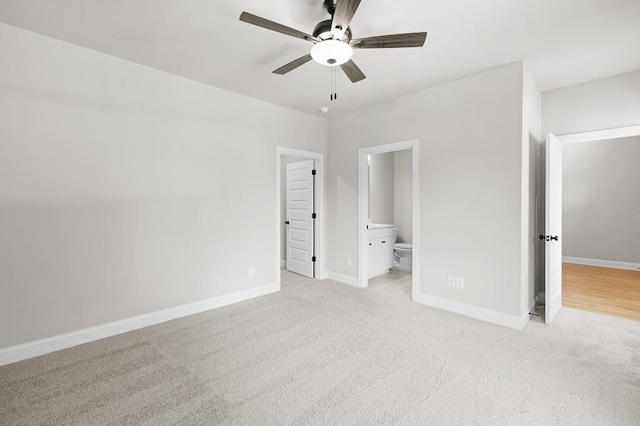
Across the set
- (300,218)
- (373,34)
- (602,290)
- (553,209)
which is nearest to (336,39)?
(373,34)

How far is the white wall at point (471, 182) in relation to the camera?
3033 millimetres

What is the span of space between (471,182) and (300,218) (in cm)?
289

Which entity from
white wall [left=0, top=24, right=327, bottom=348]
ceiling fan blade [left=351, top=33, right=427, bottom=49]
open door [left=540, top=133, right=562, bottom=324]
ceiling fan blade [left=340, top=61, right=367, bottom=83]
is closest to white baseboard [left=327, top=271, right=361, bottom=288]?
white wall [left=0, top=24, right=327, bottom=348]

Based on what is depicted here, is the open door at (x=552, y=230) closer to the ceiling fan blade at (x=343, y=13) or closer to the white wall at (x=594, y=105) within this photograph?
the white wall at (x=594, y=105)

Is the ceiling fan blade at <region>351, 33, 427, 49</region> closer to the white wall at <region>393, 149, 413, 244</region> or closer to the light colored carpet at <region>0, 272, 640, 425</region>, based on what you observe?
the light colored carpet at <region>0, 272, 640, 425</region>

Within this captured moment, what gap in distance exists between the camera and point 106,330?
9.31 feet

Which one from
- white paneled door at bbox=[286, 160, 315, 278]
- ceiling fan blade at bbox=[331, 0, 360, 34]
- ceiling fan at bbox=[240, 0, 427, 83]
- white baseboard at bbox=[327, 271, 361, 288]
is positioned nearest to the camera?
ceiling fan blade at bbox=[331, 0, 360, 34]

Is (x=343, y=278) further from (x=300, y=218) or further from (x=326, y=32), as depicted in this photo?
(x=326, y=32)

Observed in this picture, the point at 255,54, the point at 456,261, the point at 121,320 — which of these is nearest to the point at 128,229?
the point at 121,320

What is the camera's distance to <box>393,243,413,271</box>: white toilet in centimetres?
545

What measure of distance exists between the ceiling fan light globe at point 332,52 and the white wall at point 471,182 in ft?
6.35

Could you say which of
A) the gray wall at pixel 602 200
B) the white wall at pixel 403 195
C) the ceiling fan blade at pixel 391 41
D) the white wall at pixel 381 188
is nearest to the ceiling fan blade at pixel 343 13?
the ceiling fan blade at pixel 391 41

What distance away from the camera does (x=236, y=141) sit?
385 centimetres

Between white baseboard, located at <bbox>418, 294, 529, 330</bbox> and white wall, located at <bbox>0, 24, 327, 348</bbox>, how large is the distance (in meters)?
2.41
